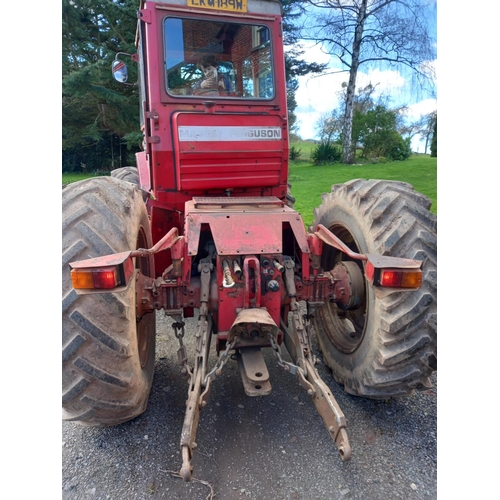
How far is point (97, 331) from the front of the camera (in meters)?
2.08

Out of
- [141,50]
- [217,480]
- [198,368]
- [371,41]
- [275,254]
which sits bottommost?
[217,480]

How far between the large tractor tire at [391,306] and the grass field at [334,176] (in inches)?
190

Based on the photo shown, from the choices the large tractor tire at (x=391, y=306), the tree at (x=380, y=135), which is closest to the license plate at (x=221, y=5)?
the large tractor tire at (x=391, y=306)

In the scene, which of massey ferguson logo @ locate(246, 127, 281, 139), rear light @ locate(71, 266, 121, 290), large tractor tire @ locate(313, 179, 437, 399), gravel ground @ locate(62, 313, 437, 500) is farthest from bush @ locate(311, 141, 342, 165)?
rear light @ locate(71, 266, 121, 290)

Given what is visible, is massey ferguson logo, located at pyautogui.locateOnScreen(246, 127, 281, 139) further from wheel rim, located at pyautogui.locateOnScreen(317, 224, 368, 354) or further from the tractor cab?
wheel rim, located at pyautogui.locateOnScreen(317, 224, 368, 354)

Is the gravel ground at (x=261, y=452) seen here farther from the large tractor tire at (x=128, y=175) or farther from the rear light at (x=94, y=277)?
the large tractor tire at (x=128, y=175)

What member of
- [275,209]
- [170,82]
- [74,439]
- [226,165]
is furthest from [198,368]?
[170,82]

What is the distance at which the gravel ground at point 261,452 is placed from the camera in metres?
2.18

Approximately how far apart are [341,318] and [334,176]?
37.2 ft

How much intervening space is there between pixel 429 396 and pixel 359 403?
1.85 feet

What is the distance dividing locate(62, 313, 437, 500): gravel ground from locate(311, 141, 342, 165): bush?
53.2 ft

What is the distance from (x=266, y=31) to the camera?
340 centimetres

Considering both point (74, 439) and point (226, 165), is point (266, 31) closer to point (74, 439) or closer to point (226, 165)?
point (226, 165)

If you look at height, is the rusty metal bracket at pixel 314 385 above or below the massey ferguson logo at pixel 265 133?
below
